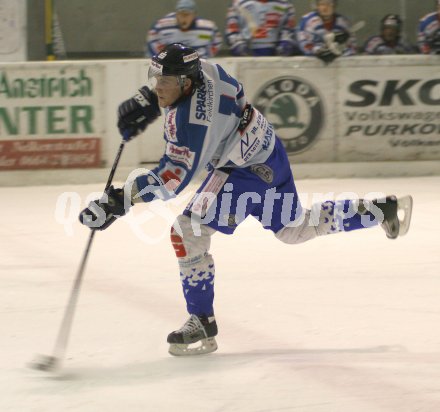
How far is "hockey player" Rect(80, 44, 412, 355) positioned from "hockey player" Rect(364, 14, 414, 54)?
14.5 feet

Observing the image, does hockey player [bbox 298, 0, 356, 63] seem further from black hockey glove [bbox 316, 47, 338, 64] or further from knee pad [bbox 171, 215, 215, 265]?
knee pad [bbox 171, 215, 215, 265]

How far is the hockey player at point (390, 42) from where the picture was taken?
8.38m

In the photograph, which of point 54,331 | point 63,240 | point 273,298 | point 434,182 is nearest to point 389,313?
point 273,298

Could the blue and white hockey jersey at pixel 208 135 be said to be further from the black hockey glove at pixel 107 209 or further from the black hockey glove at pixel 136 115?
the black hockey glove at pixel 136 115

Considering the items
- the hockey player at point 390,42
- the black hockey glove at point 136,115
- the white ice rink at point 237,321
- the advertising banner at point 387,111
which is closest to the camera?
the white ice rink at point 237,321

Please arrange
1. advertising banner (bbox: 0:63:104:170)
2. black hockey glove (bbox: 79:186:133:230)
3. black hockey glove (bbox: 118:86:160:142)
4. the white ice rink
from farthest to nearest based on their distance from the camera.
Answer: advertising banner (bbox: 0:63:104:170), black hockey glove (bbox: 118:86:160:142), black hockey glove (bbox: 79:186:133:230), the white ice rink

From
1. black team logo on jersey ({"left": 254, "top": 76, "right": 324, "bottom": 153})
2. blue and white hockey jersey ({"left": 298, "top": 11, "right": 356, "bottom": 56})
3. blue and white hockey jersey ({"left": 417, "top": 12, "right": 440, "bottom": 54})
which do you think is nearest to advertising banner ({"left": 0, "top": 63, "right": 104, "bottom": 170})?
black team logo on jersey ({"left": 254, "top": 76, "right": 324, "bottom": 153})

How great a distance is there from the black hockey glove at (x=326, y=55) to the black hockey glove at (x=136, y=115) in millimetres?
4053

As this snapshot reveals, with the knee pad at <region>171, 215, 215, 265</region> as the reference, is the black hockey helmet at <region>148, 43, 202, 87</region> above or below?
above

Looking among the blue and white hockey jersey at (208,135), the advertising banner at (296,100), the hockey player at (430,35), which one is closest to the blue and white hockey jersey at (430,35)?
the hockey player at (430,35)

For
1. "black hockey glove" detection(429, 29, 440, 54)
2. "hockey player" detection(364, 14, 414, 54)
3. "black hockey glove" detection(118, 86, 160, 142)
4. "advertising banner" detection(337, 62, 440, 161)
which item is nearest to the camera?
"black hockey glove" detection(118, 86, 160, 142)

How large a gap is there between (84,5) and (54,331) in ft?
26.1

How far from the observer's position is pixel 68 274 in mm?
5094

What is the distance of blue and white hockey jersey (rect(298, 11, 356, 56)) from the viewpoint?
26.1 ft
